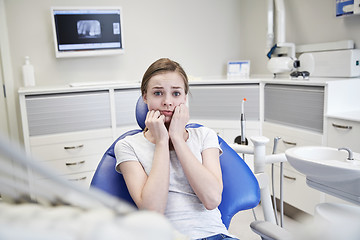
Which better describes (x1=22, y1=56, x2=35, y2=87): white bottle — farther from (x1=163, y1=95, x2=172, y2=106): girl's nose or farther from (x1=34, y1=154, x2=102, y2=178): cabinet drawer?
(x1=163, y1=95, x2=172, y2=106): girl's nose

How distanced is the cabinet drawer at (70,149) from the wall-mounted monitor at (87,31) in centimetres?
81

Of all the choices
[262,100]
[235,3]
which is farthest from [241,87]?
[235,3]

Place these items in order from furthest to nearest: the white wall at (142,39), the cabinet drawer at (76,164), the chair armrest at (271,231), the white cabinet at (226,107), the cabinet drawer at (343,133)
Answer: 1. the white wall at (142,39)
2. the white cabinet at (226,107)
3. the cabinet drawer at (76,164)
4. the cabinet drawer at (343,133)
5. the chair armrest at (271,231)

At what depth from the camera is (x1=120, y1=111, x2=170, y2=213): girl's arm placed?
3.42 feet

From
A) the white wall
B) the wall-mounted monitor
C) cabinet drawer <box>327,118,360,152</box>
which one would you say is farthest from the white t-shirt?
the white wall

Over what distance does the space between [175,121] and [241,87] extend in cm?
165

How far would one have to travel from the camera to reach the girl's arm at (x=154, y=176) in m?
1.04

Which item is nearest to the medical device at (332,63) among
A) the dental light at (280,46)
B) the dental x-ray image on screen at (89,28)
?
the dental light at (280,46)

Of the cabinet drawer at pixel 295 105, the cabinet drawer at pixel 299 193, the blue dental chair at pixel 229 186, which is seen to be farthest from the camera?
the cabinet drawer at pixel 299 193

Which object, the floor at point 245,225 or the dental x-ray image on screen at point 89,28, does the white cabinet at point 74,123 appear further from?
the floor at point 245,225

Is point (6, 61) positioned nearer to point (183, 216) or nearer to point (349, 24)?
point (183, 216)

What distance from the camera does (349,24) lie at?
2.39m

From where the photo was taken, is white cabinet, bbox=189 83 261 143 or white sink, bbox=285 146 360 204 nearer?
white sink, bbox=285 146 360 204

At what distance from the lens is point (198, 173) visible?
43.0 inches
